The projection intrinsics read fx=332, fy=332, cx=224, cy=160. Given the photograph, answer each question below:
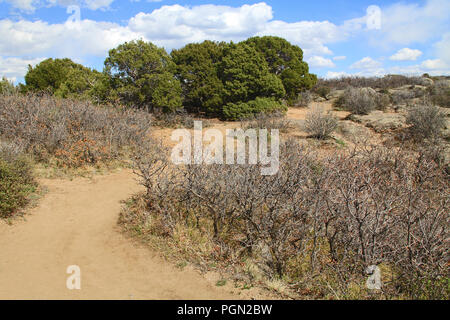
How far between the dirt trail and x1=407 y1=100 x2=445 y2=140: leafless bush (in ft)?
34.3

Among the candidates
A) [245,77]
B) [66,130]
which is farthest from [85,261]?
[245,77]

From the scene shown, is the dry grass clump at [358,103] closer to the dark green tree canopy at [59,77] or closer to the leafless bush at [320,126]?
the leafless bush at [320,126]

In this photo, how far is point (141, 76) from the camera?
13.7m

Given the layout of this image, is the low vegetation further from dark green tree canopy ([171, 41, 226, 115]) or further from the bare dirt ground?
dark green tree canopy ([171, 41, 226, 115])

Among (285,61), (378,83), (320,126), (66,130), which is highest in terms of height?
(378,83)

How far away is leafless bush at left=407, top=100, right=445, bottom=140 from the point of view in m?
11.5

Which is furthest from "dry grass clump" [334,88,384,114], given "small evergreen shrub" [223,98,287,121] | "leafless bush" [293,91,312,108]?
"small evergreen shrub" [223,98,287,121]

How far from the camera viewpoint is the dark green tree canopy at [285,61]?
1798cm

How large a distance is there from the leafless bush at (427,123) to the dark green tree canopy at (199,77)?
317 inches

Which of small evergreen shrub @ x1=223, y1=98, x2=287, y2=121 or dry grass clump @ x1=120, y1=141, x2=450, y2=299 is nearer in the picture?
dry grass clump @ x1=120, y1=141, x2=450, y2=299

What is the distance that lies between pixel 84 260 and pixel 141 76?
33.8 feet

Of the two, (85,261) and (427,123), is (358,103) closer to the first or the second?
(427,123)

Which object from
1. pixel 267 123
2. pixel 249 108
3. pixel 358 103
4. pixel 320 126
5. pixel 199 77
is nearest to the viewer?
pixel 320 126
